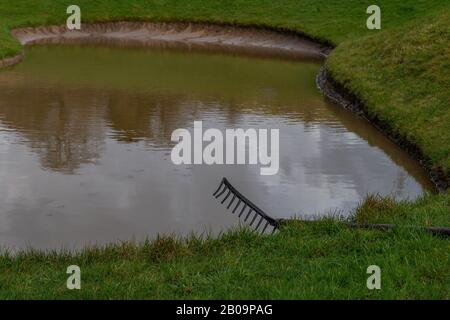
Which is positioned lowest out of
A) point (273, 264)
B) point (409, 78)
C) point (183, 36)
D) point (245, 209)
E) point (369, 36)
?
point (245, 209)

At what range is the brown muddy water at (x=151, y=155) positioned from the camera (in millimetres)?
16156

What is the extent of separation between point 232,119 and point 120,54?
22.1 m

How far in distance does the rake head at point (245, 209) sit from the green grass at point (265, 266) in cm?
113

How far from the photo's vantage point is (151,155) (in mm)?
22344

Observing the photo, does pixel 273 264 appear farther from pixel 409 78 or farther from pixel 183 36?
pixel 183 36

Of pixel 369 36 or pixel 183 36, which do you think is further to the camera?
pixel 183 36

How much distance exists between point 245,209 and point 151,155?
19.0 ft

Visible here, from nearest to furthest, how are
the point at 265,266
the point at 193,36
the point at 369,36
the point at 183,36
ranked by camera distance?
the point at 265,266
the point at 369,36
the point at 183,36
the point at 193,36

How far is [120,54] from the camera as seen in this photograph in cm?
4900

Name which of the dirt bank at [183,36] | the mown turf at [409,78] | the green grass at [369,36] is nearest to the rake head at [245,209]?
the mown turf at [409,78]

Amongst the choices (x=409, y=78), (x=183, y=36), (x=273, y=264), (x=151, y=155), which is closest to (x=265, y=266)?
(x=273, y=264)

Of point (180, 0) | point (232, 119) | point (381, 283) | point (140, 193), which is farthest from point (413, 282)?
point (180, 0)

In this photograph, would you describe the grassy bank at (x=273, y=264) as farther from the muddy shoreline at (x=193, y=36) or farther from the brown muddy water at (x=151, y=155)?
the muddy shoreline at (x=193, y=36)

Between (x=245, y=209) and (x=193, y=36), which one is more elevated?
(x=193, y=36)
